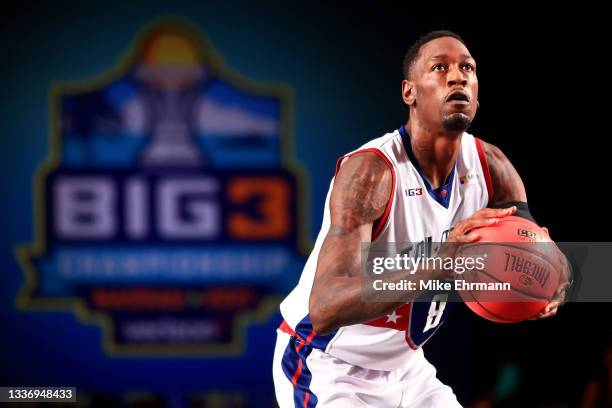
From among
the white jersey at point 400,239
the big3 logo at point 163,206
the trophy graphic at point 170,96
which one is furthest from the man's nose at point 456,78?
the trophy graphic at point 170,96

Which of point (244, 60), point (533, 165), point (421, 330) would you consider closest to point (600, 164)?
point (533, 165)

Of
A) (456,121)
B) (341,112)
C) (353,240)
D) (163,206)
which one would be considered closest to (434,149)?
(456,121)

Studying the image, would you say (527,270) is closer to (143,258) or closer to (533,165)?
(533,165)

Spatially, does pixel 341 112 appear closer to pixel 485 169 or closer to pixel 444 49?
pixel 485 169

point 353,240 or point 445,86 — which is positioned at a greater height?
point 445,86

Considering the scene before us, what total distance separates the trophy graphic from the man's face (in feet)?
10.6

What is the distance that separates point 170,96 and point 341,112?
1.20 meters

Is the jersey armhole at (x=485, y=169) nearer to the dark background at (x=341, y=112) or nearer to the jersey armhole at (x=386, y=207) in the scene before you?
the jersey armhole at (x=386, y=207)

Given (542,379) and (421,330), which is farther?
(542,379)

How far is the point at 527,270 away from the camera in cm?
234

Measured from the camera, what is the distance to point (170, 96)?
19.1ft

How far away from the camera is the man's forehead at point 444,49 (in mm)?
2709

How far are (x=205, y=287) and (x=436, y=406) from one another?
3.19 meters

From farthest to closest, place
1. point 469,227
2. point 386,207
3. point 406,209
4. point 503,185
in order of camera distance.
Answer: point 503,185, point 406,209, point 386,207, point 469,227
